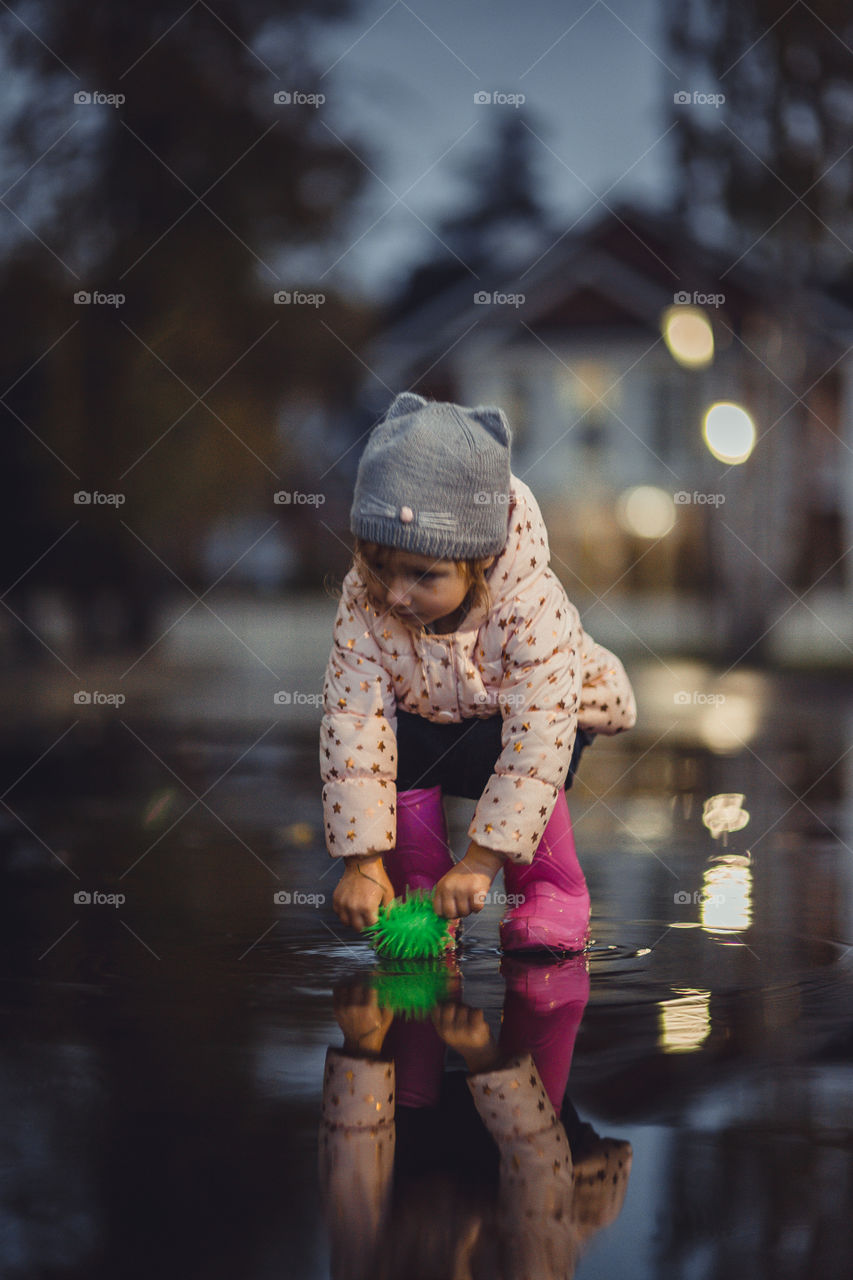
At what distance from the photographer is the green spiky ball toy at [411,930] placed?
3793 millimetres

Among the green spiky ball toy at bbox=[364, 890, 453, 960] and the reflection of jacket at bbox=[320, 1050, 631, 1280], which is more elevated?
the green spiky ball toy at bbox=[364, 890, 453, 960]

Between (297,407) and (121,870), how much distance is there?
17.0 meters

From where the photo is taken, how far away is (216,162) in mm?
17875

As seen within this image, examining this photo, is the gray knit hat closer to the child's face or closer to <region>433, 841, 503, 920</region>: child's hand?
the child's face

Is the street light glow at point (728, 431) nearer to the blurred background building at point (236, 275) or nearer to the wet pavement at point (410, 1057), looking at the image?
Result: the blurred background building at point (236, 275)

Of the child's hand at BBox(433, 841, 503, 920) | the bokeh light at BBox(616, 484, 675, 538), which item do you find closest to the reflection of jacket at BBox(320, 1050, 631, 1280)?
the child's hand at BBox(433, 841, 503, 920)

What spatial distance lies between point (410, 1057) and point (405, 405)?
57.2 inches

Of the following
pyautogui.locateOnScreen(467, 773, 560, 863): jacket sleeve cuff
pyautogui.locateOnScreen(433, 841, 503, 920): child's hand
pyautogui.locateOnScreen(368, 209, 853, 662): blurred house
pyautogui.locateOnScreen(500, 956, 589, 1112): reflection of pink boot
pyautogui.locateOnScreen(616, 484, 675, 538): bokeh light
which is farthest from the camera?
pyautogui.locateOnScreen(616, 484, 675, 538): bokeh light

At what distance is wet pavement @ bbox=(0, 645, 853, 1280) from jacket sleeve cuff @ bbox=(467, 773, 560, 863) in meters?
0.27

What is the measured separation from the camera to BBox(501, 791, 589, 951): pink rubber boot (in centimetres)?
389

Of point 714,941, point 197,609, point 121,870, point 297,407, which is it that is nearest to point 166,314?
point 297,407

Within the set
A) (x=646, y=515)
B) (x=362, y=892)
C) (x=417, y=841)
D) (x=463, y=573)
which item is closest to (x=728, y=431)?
(x=417, y=841)

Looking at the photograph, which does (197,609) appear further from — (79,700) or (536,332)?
(79,700)

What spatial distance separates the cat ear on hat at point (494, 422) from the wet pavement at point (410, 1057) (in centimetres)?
113
